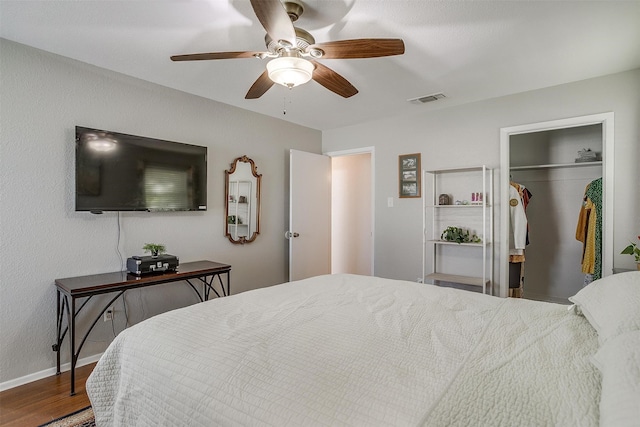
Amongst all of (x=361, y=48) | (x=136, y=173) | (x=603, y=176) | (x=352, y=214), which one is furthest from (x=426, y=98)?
(x=136, y=173)

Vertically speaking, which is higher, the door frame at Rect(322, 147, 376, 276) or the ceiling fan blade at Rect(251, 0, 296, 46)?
the ceiling fan blade at Rect(251, 0, 296, 46)

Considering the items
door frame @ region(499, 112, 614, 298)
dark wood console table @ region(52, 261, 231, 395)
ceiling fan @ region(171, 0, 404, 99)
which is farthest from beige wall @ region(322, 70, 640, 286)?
dark wood console table @ region(52, 261, 231, 395)

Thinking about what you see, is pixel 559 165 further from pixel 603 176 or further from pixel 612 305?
pixel 612 305

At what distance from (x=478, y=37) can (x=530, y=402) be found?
2.14m

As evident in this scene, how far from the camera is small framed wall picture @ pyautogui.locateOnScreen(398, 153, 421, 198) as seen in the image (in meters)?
3.79

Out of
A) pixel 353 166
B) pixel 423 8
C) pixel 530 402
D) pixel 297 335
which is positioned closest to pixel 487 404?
pixel 530 402

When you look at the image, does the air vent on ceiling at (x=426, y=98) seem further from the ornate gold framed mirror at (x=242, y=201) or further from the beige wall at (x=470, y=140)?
the ornate gold framed mirror at (x=242, y=201)

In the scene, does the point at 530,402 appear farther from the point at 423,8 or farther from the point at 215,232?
the point at 215,232

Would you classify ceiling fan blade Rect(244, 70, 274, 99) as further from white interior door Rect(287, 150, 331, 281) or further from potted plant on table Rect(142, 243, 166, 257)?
white interior door Rect(287, 150, 331, 281)

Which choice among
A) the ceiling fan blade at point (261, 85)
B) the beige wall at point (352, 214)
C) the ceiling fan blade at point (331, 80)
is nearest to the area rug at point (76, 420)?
the ceiling fan blade at point (261, 85)

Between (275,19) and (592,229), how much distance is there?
350 centimetres

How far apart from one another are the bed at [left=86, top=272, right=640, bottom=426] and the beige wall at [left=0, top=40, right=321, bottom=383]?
1444mm

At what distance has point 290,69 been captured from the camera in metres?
1.79

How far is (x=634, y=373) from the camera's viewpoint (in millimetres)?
735
